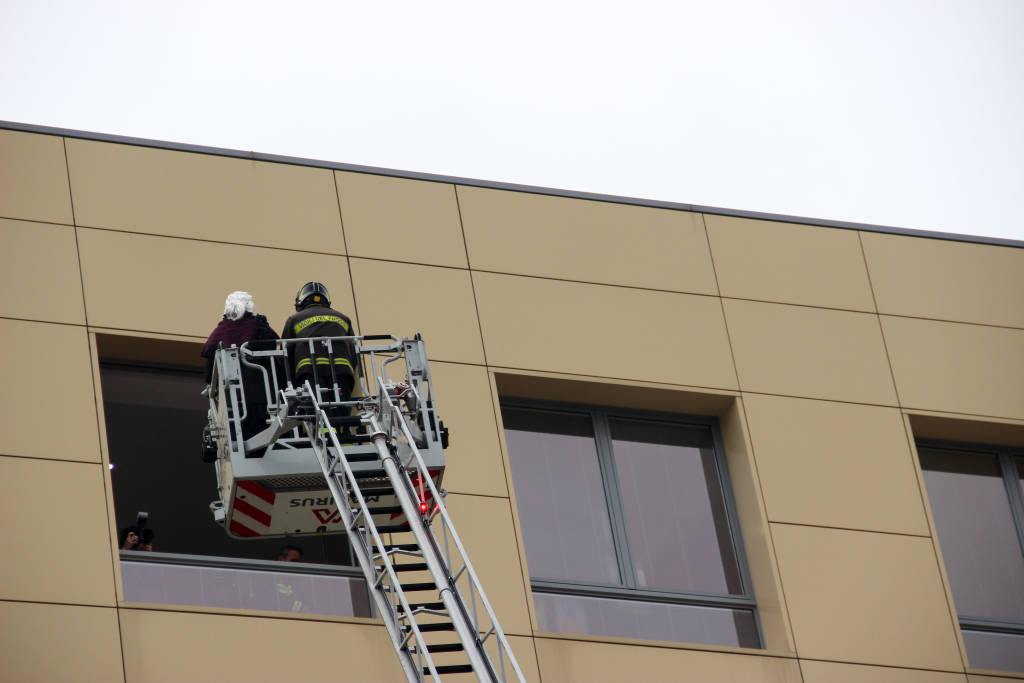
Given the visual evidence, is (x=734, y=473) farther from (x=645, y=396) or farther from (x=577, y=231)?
(x=577, y=231)

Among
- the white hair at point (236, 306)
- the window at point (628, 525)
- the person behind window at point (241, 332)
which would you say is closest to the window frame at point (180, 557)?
the person behind window at point (241, 332)

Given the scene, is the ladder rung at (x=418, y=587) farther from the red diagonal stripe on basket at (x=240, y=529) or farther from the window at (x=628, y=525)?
the window at (x=628, y=525)

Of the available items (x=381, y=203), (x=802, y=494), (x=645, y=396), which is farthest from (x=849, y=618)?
(x=381, y=203)

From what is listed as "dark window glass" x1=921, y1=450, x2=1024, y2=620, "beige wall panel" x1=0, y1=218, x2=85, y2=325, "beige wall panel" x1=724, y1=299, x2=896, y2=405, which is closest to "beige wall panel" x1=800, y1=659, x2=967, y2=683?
"dark window glass" x1=921, y1=450, x2=1024, y2=620

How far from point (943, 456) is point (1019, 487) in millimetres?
981

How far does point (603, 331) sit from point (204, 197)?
4.30m

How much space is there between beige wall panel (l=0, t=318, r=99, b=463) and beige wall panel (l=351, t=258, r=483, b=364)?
9.35 feet

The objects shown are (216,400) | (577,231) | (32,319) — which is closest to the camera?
(216,400)

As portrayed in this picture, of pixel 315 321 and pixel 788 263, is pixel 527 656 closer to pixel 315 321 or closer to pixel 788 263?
pixel 315 321

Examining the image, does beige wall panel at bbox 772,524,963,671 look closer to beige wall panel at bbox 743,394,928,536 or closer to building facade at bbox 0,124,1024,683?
building facade at bbox 0,124,1024,683

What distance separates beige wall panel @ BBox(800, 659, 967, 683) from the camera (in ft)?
54.9

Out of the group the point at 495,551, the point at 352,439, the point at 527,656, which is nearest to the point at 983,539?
the point at 495,551

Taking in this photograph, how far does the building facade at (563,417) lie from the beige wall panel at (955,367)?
3 cm

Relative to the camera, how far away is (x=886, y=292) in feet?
64.6
